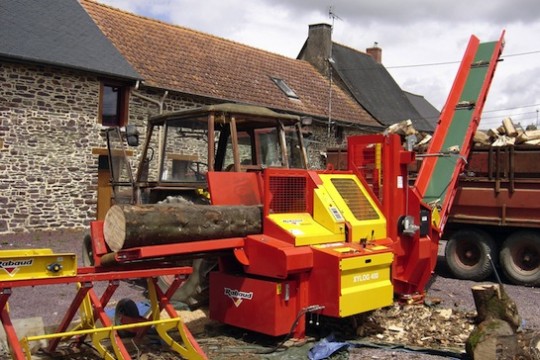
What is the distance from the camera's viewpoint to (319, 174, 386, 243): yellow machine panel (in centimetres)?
604

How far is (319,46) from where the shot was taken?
2686cm

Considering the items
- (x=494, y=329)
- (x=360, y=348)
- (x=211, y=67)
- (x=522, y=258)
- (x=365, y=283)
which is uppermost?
(x=211, y=67)

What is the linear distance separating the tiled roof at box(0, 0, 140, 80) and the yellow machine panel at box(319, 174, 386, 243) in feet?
32.9

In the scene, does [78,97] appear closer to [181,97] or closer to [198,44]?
[181,97]

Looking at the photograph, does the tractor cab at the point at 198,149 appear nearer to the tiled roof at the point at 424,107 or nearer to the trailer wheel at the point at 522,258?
the trailer wheel at the point at 522,258

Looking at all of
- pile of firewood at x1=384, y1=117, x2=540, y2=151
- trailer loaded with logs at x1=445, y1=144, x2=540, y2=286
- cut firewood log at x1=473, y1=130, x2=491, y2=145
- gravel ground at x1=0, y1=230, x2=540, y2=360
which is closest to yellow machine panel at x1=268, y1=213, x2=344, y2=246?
gravel ground at x1=0, y1=230, x2=540, y2=360

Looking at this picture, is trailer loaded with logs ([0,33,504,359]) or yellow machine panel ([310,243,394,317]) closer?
trailer loaded with logs ([0,33,504,359])

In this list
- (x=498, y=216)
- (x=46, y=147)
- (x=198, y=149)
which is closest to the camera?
(x=198, y=149)

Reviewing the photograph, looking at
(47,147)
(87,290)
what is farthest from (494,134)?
(47,147)

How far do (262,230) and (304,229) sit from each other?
397 millimetres

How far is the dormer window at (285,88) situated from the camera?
21.7 metres

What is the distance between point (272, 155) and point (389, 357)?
278 centimetres

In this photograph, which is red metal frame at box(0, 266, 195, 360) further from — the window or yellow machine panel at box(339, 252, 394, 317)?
the window

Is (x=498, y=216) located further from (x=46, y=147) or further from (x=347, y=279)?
Result: (x=46, y=147)
